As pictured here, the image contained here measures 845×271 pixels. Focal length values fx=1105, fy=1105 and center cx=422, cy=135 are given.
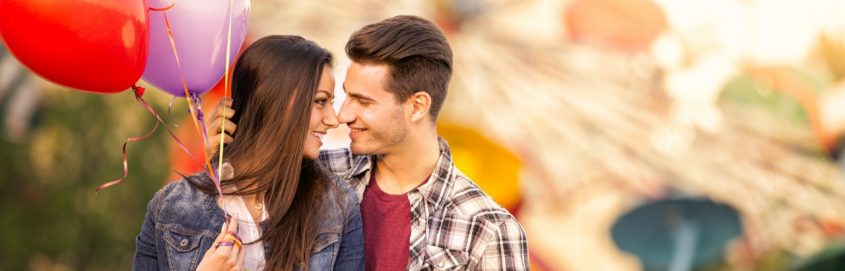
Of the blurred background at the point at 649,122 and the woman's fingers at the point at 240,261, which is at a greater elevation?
the woman's fingers at the point at 240,261

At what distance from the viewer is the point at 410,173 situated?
8.11 feet

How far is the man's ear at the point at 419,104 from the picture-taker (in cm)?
249

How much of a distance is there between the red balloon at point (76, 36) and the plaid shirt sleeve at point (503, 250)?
84 centimetres

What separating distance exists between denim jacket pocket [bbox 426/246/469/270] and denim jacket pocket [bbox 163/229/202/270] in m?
0.53

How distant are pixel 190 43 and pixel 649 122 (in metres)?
3.52

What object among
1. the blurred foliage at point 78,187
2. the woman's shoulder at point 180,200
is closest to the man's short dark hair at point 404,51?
the woman's shoulder at point 180,200

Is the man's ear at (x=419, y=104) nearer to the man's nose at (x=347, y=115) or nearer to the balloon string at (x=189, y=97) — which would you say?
the man's nose at (x=347, y=115)

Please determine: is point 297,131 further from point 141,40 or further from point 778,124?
point 778,124

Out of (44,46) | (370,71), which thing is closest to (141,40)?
(44,46)

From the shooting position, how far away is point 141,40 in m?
2.02

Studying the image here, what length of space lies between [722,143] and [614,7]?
845 millimetres

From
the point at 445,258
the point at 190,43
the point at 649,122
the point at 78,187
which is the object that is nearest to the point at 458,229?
the point at 445,258

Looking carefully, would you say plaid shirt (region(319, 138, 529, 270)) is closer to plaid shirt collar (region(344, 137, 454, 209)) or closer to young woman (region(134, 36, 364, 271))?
plaid shirt collar (region(344, 137, 454, 209))

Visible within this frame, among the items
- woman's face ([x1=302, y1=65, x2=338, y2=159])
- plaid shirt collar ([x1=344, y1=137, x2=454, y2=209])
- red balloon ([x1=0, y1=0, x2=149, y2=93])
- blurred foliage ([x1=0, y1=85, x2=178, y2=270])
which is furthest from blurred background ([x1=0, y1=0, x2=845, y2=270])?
red balloon ([x1=0, y1=0, x2=149, y2=93])
